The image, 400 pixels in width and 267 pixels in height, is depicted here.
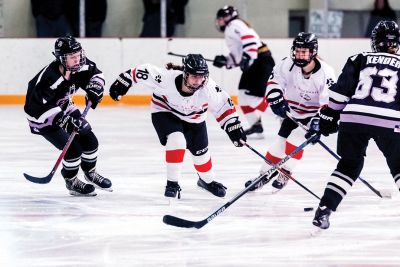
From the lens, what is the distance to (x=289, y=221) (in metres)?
4.30

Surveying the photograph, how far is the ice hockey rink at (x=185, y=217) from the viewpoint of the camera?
362 cm

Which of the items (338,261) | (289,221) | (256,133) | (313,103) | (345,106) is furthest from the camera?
(256,133)

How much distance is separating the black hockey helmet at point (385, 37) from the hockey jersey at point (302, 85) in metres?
1.00

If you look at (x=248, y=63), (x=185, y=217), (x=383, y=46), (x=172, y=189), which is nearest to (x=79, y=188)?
(x=172, y=189)

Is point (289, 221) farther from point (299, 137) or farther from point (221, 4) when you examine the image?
point (221, 4)

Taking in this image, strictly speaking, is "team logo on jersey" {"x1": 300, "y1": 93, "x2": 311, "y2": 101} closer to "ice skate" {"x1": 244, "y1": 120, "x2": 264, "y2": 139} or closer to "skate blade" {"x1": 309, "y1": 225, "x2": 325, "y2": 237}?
"skate blade" {"x1": 309, "y1": 225, "x2": 325, "y2": 237}

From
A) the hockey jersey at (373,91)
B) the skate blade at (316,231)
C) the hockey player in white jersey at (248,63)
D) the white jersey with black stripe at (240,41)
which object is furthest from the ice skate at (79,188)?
the white jersey with black stripe at (240,41)

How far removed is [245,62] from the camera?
301 inches

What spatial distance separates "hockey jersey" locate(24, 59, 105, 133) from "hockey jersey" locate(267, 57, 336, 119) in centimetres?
91

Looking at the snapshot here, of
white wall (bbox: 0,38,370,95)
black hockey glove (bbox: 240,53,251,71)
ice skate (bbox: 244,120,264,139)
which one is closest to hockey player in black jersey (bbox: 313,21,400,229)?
ice skate (bbox: 244,120,264,139)

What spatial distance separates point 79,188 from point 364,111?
1.63m

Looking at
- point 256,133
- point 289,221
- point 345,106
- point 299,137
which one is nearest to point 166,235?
point 289,221

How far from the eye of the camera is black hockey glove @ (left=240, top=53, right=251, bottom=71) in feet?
24.8

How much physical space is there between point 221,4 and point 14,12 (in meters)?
2.00
